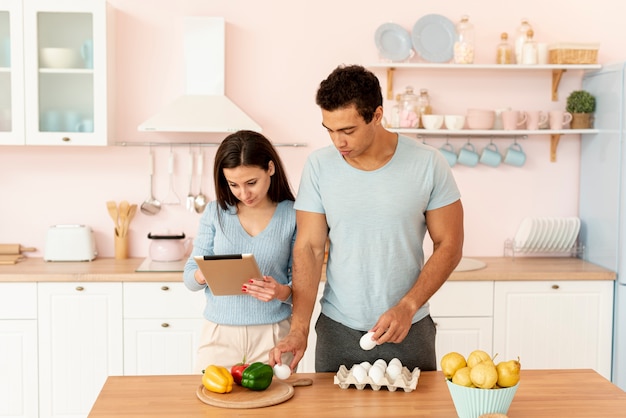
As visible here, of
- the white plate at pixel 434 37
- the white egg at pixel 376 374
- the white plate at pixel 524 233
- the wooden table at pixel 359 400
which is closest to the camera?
the wooden table at pixel 359 400

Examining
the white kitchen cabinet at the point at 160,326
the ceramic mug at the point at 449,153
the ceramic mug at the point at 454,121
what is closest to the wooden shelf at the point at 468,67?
the ceramic mug at the point at 454,121

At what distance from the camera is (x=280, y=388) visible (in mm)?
2092

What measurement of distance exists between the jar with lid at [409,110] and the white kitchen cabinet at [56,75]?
1.38m

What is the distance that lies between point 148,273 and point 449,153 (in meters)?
1.58

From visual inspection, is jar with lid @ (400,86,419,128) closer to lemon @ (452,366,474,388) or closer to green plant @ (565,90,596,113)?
green plant @ (565,90,596,113)

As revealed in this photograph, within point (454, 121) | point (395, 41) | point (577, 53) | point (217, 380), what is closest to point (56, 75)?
point (395, 41)

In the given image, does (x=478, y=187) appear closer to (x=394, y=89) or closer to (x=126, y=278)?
(x=394, y=89)

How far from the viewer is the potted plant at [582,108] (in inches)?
158

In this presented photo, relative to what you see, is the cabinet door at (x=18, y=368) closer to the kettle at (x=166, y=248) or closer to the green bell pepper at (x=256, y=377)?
the kettle at (x=166, y=248)

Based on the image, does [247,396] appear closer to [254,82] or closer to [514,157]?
[254,82]

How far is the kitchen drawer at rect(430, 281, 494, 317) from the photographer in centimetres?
370

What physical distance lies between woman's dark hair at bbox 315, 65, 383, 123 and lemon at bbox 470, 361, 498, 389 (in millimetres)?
726

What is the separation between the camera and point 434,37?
400 cm

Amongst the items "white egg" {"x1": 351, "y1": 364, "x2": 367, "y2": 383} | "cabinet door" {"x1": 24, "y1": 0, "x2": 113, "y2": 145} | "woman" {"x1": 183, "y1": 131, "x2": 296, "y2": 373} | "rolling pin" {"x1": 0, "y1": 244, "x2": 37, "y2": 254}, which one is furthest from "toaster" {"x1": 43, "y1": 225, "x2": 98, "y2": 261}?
"white egg" {"x1": 351, "y1": 364, "x2": 367, "y2": 383}
